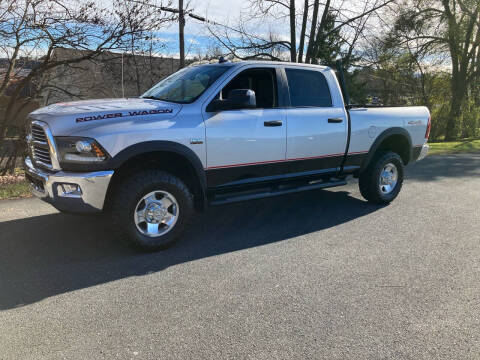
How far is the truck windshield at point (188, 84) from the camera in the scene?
4574 millimetres

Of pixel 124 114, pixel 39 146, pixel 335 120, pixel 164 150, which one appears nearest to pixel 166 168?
pixel 164 150

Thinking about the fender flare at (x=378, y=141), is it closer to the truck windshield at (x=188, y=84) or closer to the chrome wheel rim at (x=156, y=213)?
the truck windshield at (x=188, y=84)

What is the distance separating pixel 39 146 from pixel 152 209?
1.33 meters

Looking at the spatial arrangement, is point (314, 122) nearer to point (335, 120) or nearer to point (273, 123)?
point (335, 120)

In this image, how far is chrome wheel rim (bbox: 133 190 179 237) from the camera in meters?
4.09

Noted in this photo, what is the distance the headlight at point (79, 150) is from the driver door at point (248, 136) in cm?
119

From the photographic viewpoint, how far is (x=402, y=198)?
21.7 ft

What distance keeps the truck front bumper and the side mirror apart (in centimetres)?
138

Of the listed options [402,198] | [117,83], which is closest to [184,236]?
[402,198]

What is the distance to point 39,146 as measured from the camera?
13.2 feet

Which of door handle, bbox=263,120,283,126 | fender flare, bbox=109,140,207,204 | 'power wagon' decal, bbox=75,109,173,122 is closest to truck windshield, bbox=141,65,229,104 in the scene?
'power wagon' decal, bbox=75,109,173,122

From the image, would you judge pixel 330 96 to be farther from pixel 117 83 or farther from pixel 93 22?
pixel 117 83

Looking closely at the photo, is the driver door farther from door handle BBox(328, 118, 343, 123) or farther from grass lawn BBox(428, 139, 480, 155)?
grass lawn BBox(428, 139, 480, 155)

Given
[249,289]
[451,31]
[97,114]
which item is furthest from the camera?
[451,31]
